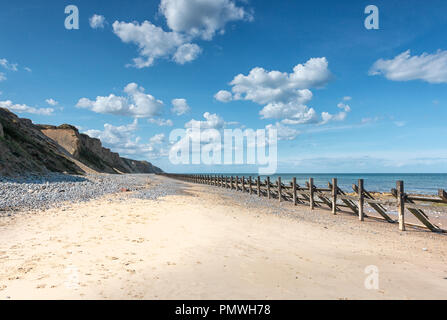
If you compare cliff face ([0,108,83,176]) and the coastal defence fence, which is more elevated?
cliff face ([0,108,83,176])

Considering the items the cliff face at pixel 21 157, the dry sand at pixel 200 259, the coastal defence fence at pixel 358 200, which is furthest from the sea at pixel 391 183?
the cliff face at pixel 21 157

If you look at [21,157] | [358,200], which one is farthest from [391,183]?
[21,157]

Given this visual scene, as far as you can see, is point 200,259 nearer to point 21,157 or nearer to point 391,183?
point 21,157

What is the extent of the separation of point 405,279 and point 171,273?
423 centimetres

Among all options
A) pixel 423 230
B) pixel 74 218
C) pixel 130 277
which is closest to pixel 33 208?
pixel 74 218

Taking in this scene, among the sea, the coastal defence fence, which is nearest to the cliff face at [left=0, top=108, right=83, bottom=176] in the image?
the coastal defence fence

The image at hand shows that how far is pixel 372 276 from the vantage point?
4934 mm

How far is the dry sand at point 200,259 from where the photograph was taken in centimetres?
407

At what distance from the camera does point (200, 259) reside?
5430 mm

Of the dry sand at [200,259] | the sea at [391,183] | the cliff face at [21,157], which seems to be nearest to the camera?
the dry sand at [200,259]

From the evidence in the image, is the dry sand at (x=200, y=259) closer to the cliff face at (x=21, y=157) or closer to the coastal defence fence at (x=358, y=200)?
the coastal defence fence at (x=358, y=200)

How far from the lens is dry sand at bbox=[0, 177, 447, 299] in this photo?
4.07m

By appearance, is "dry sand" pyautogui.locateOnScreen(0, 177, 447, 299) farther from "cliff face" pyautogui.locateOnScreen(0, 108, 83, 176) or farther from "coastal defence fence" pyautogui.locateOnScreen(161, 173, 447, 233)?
"cliff face" pyautogui.locateOnScreen(0, 108, 83, 176)
